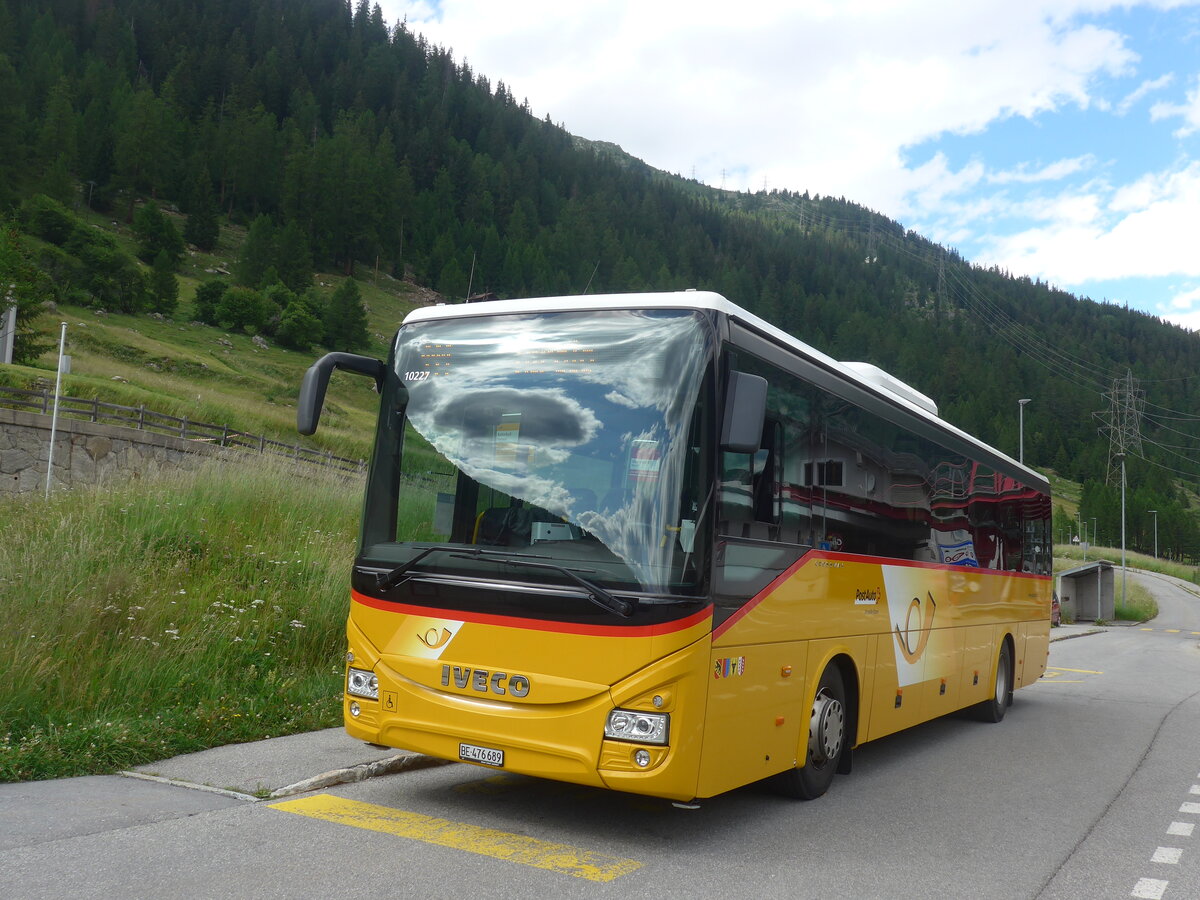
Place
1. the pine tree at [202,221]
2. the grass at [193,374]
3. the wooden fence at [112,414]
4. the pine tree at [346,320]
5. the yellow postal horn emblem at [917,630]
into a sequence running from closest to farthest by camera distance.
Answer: the yellow postal horn emblem at [917,630] < the wooden fence at [112,414] < the grass at [193,374] < the pine tree at [346,320] < the pine tree at [202,221]

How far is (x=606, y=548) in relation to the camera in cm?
545

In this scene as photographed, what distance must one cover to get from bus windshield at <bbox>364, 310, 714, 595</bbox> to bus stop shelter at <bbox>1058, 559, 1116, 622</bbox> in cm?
5768

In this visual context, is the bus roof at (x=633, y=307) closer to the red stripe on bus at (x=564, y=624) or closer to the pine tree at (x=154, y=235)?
the red stripe on bus at (x=564, y=624)

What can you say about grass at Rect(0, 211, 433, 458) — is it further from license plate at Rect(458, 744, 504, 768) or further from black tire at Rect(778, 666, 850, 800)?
license plate at Rect(458, 744, 504, 768)

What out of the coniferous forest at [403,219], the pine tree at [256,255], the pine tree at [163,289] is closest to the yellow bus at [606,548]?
the coniferous forest at [403,219]

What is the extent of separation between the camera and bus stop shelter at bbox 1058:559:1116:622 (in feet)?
192

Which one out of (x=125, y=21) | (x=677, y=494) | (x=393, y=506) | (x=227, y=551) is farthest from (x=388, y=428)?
(x=125, y=21)

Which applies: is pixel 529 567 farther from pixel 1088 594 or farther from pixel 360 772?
pixel 1088 594

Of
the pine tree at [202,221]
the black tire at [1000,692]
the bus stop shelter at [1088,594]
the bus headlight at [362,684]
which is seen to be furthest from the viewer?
the pine tree at [202,221]

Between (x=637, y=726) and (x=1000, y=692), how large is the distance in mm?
8355

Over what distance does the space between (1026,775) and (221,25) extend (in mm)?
166044

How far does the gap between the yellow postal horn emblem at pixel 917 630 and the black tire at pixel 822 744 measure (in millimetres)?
1352

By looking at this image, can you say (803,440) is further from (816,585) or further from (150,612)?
(150,612)

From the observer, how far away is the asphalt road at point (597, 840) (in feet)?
15.8
